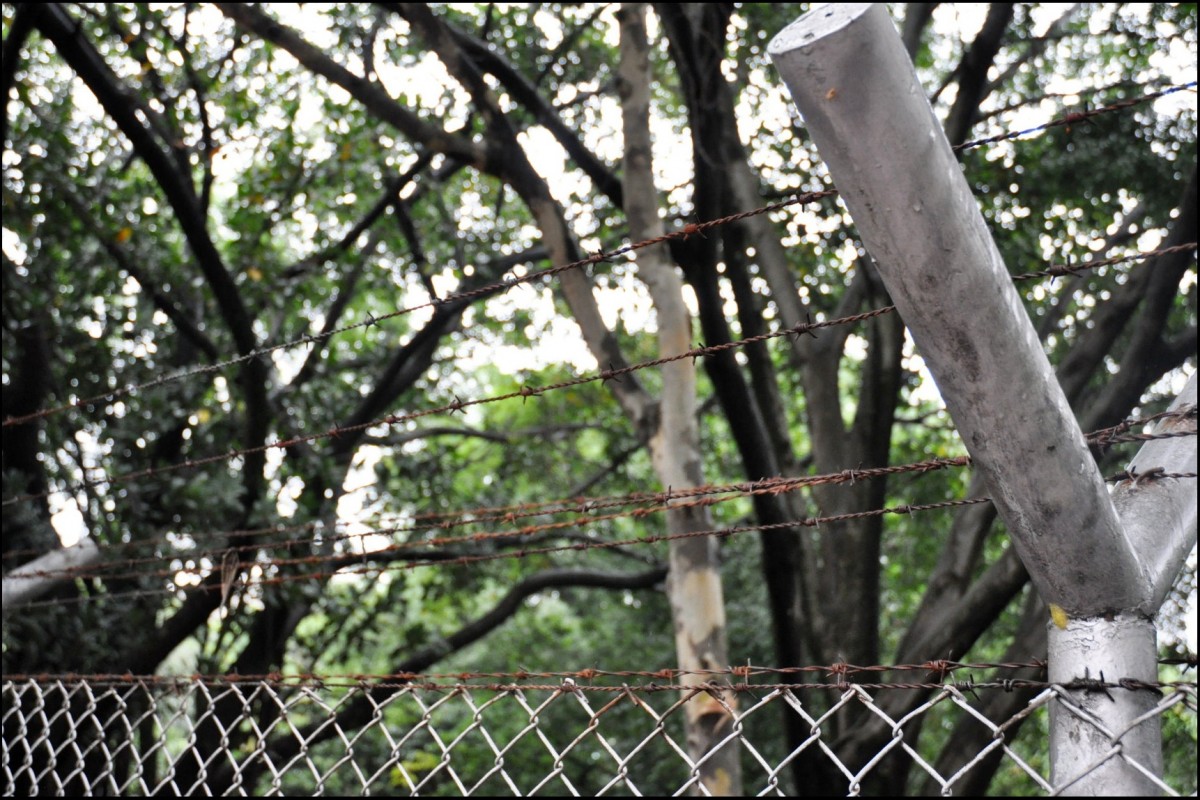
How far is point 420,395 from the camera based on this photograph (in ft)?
27.3

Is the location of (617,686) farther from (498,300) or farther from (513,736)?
(498,300)

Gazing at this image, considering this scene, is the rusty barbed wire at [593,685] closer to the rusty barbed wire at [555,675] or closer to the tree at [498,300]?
the rusty barbed wire at [555,675]

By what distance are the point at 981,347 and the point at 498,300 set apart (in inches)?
305

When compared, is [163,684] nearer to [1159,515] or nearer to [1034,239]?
[1159,515]

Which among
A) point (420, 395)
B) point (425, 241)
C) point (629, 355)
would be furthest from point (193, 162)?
point (629, 355)

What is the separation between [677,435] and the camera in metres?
4.88

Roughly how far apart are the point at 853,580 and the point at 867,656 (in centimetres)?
38

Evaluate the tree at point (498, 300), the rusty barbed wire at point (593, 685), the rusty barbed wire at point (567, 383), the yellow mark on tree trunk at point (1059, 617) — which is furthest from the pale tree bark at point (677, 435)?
the yellow mark on tree trunk at point (1059, 617)

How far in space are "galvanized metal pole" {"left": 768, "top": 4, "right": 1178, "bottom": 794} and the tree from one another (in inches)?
103

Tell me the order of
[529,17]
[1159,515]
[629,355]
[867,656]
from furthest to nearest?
1. [629,355]
2. [529,17]
3. [867,656]
4. [1159,515]

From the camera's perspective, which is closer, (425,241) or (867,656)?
(867,656)

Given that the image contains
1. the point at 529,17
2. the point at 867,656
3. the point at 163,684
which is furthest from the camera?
the point at 529,17

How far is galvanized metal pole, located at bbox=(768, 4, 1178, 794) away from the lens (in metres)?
1.09

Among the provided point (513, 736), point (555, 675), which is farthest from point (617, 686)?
point (513, 736)
